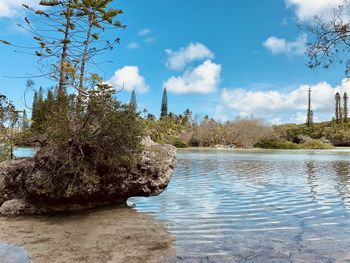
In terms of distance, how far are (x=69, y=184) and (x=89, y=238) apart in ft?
6.53

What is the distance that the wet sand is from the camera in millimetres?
5160

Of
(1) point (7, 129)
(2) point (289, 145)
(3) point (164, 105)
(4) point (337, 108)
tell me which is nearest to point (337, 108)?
(4) point (337, 108)

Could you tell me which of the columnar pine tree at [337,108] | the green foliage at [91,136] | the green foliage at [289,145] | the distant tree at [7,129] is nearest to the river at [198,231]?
the green foliage at [91,136]

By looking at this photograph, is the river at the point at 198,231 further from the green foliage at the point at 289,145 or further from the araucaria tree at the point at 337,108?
the araucaria tree at the point at 337,108

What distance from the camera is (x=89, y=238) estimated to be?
614 cm

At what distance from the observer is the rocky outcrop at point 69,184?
7914 millimetres

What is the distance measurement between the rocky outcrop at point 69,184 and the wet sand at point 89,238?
1.65 ft

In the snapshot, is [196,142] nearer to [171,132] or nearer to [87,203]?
[171,132]

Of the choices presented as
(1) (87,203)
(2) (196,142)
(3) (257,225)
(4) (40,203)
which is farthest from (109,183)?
(2) (196,142)

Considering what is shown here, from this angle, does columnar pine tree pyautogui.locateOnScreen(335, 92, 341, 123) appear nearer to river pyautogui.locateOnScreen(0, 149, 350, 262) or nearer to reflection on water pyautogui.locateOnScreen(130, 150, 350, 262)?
reflection on water pyautogui.locateOnScreen(130, 150, 350, 262)

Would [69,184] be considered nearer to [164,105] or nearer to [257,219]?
[257,219]

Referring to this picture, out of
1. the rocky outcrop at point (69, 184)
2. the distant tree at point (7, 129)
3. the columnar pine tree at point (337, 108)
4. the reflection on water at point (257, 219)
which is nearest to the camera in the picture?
the reflection on water at point (257, 219)

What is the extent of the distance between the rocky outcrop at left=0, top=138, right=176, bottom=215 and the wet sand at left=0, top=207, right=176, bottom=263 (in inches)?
19.9

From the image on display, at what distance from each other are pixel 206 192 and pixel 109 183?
3723mm
